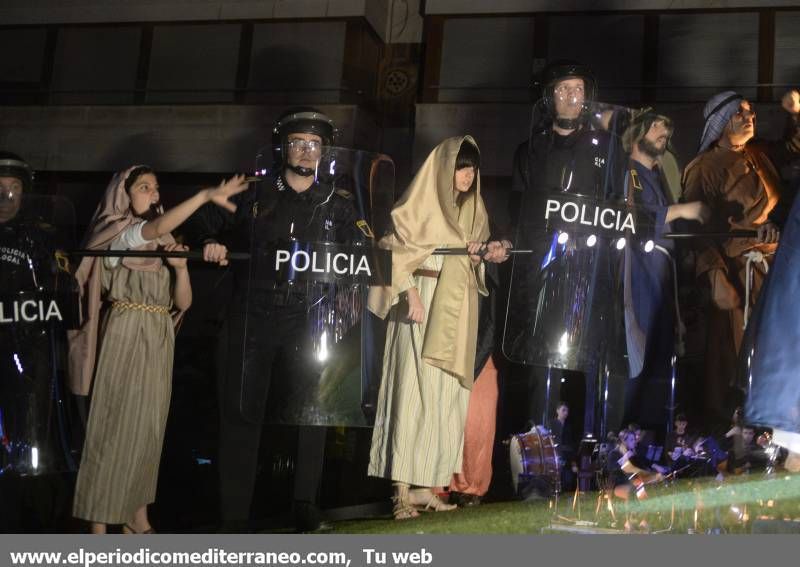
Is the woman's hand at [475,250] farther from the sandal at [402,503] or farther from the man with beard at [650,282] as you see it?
the sandal at [402,503]

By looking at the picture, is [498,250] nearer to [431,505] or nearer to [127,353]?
[431,505]

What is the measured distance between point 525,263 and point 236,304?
4.79 ft

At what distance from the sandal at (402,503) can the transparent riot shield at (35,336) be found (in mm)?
1559

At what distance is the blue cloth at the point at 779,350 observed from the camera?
2850 millimetres

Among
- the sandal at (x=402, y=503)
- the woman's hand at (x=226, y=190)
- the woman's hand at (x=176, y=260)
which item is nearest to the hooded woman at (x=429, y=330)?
the sandal at (x=402, y=503)

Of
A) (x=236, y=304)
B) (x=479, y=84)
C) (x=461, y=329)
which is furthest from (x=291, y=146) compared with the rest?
(x=479, y=84)

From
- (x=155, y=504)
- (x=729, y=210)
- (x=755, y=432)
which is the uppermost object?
(x=729, y=210)

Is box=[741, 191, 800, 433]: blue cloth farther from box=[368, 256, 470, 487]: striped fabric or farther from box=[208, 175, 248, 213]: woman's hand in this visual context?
box=[208, 175, 248, 213]: woman's hand

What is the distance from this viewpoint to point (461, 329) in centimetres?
527

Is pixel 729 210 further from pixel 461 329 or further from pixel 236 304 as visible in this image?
pixel 236 304

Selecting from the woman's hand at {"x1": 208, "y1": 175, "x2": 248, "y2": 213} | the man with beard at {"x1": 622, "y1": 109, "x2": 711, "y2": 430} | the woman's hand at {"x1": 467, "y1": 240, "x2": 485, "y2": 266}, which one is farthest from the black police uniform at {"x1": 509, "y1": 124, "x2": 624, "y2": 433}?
the woman's hand at {"x1": 208, "y1": 175, "x2": 248, "y2": 213}

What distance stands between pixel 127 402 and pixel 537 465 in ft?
6.55

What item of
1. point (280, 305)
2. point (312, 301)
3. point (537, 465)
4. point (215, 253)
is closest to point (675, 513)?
point (537, 465)

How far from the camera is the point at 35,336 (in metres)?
5.14
